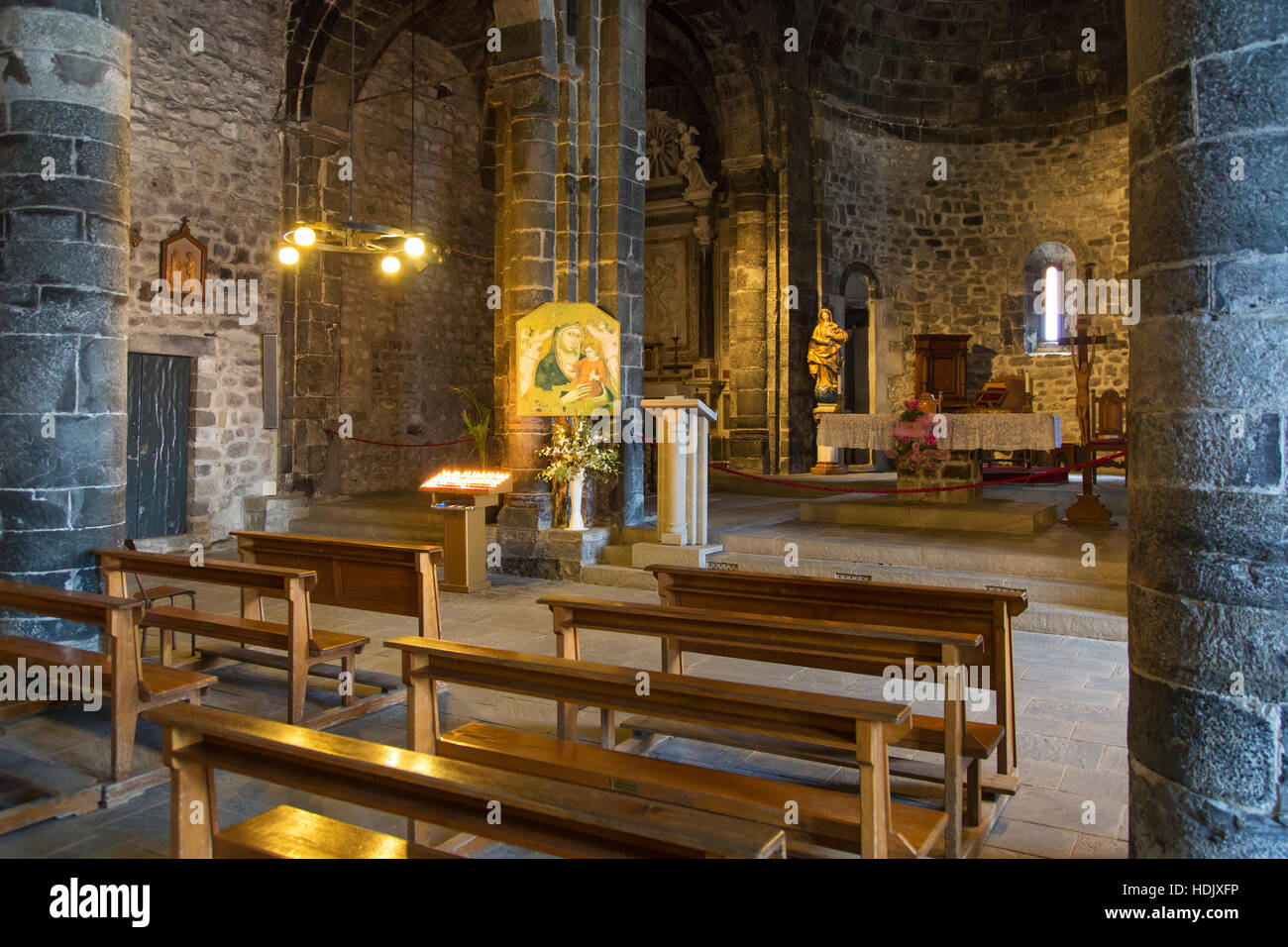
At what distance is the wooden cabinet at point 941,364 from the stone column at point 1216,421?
37.1 feet

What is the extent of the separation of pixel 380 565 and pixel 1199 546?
12.8 ft

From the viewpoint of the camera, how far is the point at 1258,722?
2.22 metres

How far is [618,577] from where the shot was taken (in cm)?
773

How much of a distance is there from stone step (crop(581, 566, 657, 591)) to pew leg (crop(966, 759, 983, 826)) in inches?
171

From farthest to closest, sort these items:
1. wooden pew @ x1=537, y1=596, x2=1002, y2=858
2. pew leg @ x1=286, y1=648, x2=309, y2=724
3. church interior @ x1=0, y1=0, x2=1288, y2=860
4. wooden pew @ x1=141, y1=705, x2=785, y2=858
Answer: pew leg @ x1=286, y1=648, x2=309, y2=724, wooden pew @ x1=537, y1=596, x2=1002, y2=858, church interior @ x1=0, y1=0, x2=1288, y2=860, wooden pew @ x1=141, y1=705, x2=785, y2=858

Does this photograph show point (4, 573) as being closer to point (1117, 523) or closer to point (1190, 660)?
point (1190, 660)

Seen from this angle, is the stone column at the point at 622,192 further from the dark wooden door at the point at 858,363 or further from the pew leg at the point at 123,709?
the dark wooden door at the point at 858,363

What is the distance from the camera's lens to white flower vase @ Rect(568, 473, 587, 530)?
26.7ft

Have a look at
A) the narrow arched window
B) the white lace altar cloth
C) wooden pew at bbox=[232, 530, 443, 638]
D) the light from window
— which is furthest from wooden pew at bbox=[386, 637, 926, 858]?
the light from window

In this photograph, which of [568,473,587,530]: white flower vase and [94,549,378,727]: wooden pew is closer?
[94,549,378,727]: wooden pew

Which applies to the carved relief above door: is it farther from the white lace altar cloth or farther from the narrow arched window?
the white lace altar cloth

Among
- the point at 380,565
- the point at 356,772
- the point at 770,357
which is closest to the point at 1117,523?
the point at 770,357

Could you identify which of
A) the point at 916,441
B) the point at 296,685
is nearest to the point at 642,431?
the point at 916,441

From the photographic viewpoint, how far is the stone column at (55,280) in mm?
4535
